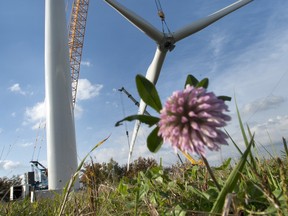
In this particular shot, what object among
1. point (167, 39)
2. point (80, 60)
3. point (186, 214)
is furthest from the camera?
point (80, 60)

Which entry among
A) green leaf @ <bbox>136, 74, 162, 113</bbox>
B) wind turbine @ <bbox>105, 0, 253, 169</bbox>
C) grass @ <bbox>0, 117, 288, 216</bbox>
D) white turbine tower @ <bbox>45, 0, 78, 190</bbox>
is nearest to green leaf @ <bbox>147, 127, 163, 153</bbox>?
green leaf @ <bbox>136, 74, 162, 113</bbox>

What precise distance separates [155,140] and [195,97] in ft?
1.24

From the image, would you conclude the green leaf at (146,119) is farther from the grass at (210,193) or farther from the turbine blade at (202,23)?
the turbine blade at (202,23)

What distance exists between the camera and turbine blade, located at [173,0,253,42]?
1670 centimetres

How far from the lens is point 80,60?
5284cm

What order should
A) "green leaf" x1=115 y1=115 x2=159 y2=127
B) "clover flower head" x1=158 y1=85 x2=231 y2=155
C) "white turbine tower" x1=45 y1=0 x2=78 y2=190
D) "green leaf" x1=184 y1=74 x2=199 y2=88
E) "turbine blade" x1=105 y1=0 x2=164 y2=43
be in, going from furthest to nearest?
1. "white turbine tower" x1=45 y1=0 x2=78 y2=190
2. "turbine blade" x1=105 y1=0 x2=164 y2=43
3. "green leaf" x1=184 y1=74 x2=199 y2=88
4. "green leaf" x1=115 y1=115 x2=159 y2=127
5. "clover flower head" x1=158 y1=85 x2=231 y2=155

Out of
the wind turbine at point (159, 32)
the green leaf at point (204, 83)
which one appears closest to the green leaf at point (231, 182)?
the green leaf at point (204, 83)

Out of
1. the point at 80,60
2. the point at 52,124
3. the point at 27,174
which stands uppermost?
the point at 80,60

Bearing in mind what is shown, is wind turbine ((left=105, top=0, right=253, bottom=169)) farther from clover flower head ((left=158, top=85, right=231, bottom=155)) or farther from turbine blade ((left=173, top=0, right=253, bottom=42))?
clover flower head ((left=158, top=85, right=231, bottom=155))

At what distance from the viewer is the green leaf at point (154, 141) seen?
1404 millimetres

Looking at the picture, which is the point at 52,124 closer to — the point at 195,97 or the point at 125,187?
the point at 125,187

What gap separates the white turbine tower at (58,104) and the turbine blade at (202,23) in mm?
9265

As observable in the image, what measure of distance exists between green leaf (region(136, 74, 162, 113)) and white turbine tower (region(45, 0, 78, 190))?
2080 cm

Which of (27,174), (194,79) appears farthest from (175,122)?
(27,174)
